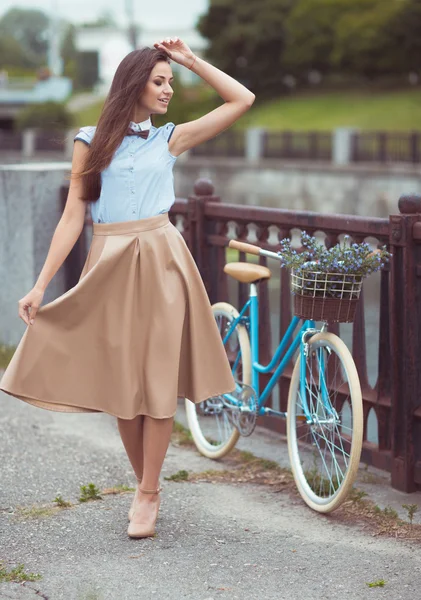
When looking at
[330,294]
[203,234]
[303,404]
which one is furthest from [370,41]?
[330,294]

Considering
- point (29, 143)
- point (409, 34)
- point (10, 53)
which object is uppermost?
point (10, 53)

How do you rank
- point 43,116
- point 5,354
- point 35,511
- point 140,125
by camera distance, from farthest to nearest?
1. point 43,116
2. point 5,354
3. point 35,511
4. point 140,125

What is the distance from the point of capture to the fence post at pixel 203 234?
278 inches

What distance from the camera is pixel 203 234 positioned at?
23.2ft

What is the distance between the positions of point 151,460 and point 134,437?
0.15m

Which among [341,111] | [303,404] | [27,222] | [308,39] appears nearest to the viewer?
[303,404]

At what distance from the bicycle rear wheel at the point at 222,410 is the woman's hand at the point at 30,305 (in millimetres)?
1497

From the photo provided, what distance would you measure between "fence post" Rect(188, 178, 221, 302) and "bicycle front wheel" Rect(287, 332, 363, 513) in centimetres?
177

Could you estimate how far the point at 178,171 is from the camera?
36.9 m

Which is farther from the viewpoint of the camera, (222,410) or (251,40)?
(251,40)

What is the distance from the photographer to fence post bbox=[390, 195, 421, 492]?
17.4ft

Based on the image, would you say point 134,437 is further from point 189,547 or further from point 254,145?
point 254,145

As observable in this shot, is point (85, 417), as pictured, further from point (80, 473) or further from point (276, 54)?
point (276, 54)

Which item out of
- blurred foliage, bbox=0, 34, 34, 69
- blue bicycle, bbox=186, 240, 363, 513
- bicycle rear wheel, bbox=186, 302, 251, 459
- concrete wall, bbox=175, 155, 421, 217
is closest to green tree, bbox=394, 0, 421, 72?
concrete wall, bbox=175, 155, 421, 217
